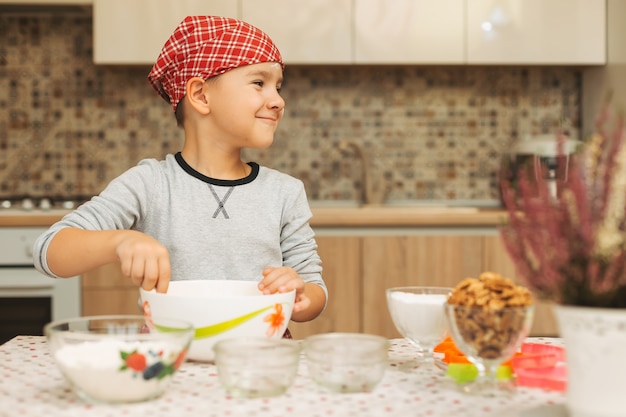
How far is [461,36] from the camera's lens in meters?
2.62

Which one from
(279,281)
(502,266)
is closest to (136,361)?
(279,281)

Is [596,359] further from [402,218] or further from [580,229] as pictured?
[402,218]

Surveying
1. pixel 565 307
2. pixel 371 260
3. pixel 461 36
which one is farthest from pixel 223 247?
pixel 461 36

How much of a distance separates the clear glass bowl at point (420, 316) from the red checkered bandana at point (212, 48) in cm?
63

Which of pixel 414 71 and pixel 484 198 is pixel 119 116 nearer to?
pixel 414 71

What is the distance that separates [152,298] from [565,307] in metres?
0.47

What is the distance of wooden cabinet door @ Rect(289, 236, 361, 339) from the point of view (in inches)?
92.8

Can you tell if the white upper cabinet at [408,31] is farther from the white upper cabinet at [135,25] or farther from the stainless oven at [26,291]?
the stainless oven at [26,291]

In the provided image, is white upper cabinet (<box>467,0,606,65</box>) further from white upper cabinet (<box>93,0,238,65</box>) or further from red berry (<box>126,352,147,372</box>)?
red berry (<box>126,352,147,372</box>)

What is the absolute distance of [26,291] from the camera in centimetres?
228

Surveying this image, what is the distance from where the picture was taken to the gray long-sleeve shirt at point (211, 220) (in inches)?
52.1

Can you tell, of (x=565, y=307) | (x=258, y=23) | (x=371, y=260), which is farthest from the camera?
(x=258, y=23)

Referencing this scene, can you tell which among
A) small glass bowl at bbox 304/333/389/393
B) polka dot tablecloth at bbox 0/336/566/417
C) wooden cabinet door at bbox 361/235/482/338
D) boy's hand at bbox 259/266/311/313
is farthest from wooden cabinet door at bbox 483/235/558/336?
small glass bowl at bbox 304/333/389/393

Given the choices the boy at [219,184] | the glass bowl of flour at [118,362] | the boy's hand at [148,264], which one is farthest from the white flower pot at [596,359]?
the boy at [219,184]
